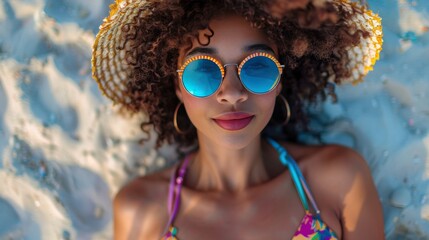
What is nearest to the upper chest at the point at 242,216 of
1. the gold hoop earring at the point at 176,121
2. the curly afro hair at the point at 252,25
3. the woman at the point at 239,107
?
the woman at the point at 239,107

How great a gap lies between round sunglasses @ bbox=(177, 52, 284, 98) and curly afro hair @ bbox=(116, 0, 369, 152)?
9 cm

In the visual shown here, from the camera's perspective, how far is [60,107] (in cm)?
238

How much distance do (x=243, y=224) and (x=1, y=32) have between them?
4.87 ft

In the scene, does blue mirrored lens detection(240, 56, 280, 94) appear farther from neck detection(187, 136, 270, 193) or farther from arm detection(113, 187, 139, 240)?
arm detection(113, 187, 139, 240)

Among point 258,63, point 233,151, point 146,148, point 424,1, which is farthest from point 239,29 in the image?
point 424,1

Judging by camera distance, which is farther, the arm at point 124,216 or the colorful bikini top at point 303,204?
the arm at point 124,216

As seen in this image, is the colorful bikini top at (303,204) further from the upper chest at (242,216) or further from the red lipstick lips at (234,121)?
the red lipstick lips at (234,121)

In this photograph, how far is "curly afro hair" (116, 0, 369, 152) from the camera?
5.16 ft

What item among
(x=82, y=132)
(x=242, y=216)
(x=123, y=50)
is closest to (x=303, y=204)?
(x=242, y=216)

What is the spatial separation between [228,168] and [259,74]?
1.86 ft

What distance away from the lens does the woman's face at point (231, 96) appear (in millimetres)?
1639

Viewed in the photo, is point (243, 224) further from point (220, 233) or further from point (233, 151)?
point (233, 151)

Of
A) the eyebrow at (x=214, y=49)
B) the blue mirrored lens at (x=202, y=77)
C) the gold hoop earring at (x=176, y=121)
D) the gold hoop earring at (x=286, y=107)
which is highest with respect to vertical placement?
the gold hoop earring at (x=286, y=107)

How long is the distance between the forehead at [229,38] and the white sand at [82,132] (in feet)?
2.71
